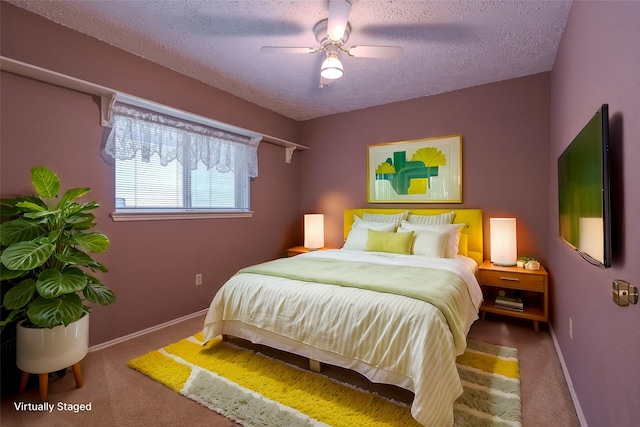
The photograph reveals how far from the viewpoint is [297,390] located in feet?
6.21

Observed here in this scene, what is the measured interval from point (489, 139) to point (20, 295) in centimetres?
409

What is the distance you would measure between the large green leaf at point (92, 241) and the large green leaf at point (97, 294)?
0.90ft

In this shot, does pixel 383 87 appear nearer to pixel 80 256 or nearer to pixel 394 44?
pixel 394 44

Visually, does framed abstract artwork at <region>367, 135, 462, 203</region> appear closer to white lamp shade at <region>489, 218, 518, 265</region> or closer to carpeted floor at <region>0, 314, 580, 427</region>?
white lamp shade at <region>489, 218, 518, 265</region>

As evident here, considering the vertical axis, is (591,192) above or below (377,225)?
above

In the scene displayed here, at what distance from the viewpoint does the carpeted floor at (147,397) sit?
165 centimetres

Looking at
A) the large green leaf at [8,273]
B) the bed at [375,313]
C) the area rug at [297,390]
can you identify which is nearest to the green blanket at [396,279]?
the bed at [375,313]

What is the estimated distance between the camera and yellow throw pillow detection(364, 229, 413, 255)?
10.2 ft

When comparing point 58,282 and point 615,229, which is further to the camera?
point 58,282

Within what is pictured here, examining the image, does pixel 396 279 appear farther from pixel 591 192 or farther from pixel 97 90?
pixel 97 90

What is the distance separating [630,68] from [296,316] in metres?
1.99

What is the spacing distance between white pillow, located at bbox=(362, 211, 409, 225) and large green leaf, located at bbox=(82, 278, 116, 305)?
2.74 meters

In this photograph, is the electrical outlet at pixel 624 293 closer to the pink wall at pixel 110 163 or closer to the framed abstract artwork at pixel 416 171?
the framed abstract artwork at pixel 416 171

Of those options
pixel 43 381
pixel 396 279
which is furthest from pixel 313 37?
pixel 43 381
